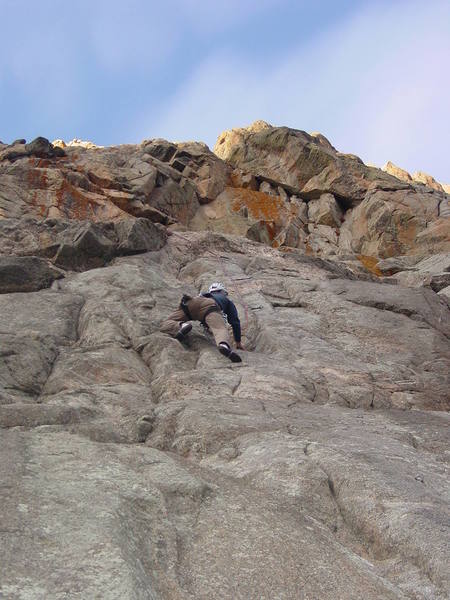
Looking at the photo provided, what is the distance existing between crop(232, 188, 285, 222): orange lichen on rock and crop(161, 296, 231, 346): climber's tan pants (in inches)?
846

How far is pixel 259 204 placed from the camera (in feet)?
128

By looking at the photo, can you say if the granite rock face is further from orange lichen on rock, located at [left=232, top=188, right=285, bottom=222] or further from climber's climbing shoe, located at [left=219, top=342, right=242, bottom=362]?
orange lichen on rock, located at [left=232, top=188, right=285, bottom=222]

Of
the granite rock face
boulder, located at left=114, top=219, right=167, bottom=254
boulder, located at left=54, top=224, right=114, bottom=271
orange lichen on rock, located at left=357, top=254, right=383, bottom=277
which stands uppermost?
orange lichen on rock, located at left=357, top=254, right=383, bottom=277

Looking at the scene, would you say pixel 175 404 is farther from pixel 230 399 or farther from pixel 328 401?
pixel 328 401

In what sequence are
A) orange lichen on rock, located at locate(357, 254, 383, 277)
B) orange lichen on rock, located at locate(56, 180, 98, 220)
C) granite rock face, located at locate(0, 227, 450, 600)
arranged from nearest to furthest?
granite rock face, located at locate(0, 227, 450, 600) < orange lichen on rock, located at locate(56, 180, 98, 220) < orange lichen on rock, located at locate(357, 254, 383, 277)

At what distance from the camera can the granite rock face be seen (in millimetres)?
6137

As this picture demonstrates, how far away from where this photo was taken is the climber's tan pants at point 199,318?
15.2 metres

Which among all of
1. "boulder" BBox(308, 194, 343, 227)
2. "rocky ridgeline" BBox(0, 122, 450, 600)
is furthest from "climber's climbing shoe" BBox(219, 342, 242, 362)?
"boulder" BBox(308, 194, 343, 227)

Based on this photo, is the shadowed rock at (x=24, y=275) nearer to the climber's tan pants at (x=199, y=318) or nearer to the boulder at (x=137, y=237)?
the boulder at (x=137, y=237)

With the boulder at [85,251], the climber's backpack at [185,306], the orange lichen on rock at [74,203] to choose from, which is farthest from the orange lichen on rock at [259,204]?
the climber's backpack at [185,306]

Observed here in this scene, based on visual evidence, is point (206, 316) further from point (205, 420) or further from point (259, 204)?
point (259, 204)

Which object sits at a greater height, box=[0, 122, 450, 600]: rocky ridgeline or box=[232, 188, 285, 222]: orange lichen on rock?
box=[232, 188, 285, 222]: orange lichen on rock

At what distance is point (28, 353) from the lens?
13625mm

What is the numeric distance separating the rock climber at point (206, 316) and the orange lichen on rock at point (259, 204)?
21162mm
